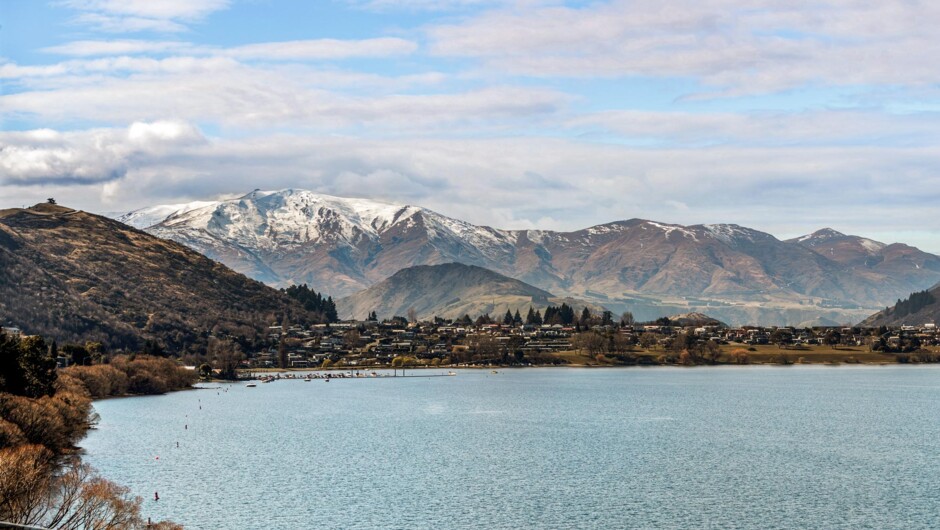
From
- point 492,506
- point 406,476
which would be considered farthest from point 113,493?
point 406,476

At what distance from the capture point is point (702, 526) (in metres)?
92.8

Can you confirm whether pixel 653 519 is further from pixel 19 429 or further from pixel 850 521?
pixel 19 429

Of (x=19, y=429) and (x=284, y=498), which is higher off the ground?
(x=19, y=429)

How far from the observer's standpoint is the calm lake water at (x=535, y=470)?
97.9 metres

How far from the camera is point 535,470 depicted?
4963 inches

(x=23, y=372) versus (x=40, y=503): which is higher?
(x=23, y=372)

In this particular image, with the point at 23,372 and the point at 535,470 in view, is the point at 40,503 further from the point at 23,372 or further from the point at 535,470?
the point at 23,372

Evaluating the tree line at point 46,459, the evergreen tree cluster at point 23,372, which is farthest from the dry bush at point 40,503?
the evergreen tree cluster at point 23,372

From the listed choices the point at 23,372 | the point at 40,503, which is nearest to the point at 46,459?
the point at 40,503

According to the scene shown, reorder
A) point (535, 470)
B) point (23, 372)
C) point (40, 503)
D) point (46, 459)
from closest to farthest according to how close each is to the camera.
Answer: point (40, 503) → point (46, 459) → point (535, 470) → point (23, 372)

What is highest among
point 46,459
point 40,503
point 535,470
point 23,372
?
point 23,372

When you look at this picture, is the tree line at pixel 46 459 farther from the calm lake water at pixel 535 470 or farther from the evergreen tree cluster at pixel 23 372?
the calm lake water at pixel 535 470

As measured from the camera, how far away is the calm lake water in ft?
321

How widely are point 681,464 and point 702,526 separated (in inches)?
1449
